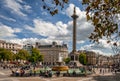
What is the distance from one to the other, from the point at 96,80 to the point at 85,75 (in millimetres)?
10119

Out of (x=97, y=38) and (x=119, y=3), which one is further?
(x=97, y=38)

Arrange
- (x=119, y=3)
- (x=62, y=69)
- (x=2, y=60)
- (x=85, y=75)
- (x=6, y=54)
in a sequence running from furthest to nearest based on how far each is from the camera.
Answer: (x=2, y=60) < (x=6, y=54) < (x=62, y=69) < (x=85, y=75) < (x=119, y=3)

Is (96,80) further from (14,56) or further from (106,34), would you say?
(14,56)

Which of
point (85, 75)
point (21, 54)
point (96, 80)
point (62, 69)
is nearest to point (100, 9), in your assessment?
point (96, 80)

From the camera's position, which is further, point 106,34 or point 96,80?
point 96,80

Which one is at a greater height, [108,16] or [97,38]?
[108,16]

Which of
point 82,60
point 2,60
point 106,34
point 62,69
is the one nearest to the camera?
point 106,34

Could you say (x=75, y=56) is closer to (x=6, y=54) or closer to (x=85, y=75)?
(x=6, y=54)

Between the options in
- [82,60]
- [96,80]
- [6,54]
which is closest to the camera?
[96,80]

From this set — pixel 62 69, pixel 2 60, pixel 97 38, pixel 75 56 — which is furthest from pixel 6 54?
pixel 97 38

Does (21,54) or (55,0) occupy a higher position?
(21,54)

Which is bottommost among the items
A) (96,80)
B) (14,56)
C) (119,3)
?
(96,80)

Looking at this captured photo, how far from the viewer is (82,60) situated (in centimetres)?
17375

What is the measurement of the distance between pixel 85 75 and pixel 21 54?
9753cm
